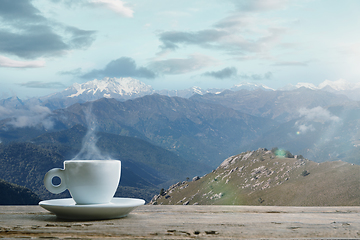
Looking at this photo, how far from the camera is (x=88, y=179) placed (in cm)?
388

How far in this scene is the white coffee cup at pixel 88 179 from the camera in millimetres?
3859

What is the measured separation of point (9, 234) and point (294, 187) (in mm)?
144301

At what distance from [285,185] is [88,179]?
15041 centimetres

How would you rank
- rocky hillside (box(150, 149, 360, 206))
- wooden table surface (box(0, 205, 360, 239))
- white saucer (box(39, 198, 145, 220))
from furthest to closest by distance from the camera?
rocky hillside (box(150, 149, 360, 206)) < white saucer (box(39, 198, 145, 220)) < wooden table surface (box(0, 205, 360, 239))

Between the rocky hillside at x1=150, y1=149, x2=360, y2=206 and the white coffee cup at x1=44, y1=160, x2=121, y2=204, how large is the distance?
11942cm

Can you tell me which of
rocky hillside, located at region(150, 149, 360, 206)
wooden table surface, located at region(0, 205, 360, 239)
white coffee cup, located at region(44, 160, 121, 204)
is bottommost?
rocky hillside, located at region(150, 149, 360, 206)

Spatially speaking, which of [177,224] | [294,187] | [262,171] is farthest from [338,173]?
[177,224]

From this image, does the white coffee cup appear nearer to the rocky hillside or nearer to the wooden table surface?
the wooden table surface

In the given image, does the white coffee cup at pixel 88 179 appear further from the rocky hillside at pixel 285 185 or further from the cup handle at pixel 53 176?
the rocky hillside at pixel 285 185

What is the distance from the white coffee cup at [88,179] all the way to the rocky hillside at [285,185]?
392ft

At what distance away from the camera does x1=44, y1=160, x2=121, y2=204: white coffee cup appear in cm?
386

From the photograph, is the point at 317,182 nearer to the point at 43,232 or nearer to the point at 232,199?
the point at 232,199

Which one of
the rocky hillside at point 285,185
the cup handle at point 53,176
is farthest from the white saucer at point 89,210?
the rocky hillside at point 285,185

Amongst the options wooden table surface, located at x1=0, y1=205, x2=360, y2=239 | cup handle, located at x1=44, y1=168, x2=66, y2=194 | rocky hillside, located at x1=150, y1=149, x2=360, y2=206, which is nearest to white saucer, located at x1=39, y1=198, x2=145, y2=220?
wooden table surface, located at x1=0, y1=205, x2=360, y2=239
